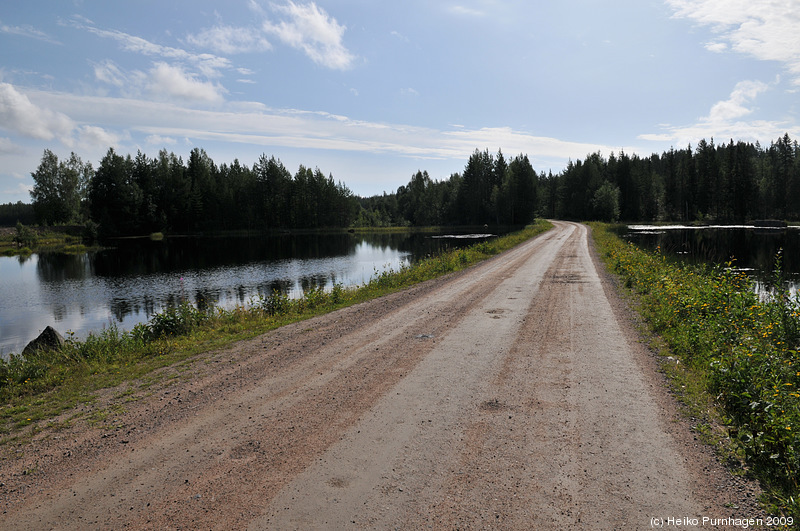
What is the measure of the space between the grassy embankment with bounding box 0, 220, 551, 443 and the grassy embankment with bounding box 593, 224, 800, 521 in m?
9.36

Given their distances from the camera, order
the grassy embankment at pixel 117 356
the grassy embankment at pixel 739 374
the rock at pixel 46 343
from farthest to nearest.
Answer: the rock at pixel 46 343 → the grassy embankment at pixel 117 356 → the grassy embankment at pixel 739 374

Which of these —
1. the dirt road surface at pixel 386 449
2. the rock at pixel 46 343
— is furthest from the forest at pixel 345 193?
the dirt road surface at pixel 386 449

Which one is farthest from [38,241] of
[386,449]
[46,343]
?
[386,449]

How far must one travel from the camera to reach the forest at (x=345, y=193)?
91.4m

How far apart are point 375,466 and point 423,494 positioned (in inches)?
29.0

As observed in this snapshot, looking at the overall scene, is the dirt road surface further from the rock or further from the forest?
the forest

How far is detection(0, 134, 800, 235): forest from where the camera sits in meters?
91.4

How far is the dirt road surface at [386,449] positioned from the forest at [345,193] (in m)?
95.1

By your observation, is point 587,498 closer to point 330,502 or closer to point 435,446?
point 435,446

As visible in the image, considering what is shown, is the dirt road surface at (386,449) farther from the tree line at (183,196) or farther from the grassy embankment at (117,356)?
the tree line at (183,196)

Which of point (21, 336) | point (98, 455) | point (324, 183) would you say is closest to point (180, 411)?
point (98, 455)

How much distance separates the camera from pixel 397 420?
6137 millimetres

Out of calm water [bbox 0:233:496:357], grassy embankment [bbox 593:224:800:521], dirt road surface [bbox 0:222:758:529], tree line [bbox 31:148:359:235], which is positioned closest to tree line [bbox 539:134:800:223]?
tree line [bbox 31:148:359:235]

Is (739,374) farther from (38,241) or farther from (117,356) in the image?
(38,241)
